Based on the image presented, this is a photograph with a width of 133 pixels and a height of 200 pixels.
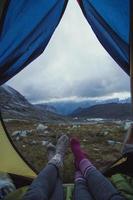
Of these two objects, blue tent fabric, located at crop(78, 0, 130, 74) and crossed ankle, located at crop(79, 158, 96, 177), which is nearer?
crossed ankle, located at crop(79, 158, 96, 177)

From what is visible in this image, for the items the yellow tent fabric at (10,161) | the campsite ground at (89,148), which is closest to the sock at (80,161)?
the yellow tent fabric at (10,161)

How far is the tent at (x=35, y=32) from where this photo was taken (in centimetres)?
241

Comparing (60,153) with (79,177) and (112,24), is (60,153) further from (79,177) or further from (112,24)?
(112,24)

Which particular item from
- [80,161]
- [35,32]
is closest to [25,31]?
[35,32]

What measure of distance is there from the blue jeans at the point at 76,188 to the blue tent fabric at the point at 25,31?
940 millimetres

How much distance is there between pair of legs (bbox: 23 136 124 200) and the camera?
51.0 inches

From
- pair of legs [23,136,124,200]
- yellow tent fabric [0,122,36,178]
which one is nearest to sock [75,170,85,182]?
pair of legs [23,136,124,200]

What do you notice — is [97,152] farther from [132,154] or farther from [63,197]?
[63,197]

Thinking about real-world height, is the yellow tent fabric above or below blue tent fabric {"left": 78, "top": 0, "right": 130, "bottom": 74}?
below

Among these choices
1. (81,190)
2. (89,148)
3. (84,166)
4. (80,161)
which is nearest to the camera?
(81,190)

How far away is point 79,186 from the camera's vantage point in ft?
5.42

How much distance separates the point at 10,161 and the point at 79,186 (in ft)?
2.97

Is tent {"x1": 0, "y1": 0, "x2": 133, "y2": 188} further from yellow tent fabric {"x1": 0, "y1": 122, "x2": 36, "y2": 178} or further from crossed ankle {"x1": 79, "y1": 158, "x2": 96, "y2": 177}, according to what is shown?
crossed ankle {"x1": 79, "y1": 158, "x2": 96, "y2": 177}

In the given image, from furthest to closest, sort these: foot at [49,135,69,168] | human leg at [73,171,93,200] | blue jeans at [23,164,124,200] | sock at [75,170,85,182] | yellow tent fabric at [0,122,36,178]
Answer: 1. yellow tent fabric at [0,122,36,178]
2. foot at [49,135,69,168]
3. sock at [75,170,85,182]
4. human leg at [73,171,93,200]
5. blue jeans at [23,164,124,200]
